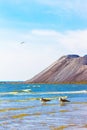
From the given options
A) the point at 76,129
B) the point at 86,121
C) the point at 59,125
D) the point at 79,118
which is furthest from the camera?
the point at 79,118

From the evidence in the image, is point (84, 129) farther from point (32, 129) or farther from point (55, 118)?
point (55, 118)

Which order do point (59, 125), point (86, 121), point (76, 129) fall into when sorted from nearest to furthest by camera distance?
1. point (76, 129)
2. point (59, 125)
3. point (86, 121)

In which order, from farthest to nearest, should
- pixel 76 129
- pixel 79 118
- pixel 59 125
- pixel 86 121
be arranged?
pixel 79 118 < pixel 86 121 < pixel 59 125 < pixel 76 129

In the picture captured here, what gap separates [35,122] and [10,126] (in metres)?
3.11

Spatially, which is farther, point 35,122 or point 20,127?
point 35,122

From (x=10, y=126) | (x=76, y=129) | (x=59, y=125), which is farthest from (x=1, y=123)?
(x=76, y=129)

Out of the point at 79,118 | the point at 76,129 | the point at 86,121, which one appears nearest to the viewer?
the point at 76,129

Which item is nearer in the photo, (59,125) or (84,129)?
(84,129)

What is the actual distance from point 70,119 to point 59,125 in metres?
4.36

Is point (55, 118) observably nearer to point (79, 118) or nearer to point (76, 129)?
point (79, 118)

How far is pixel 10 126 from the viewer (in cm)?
3316

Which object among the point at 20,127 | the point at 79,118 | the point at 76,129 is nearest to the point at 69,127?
the point at 76,129

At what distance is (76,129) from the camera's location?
30.4m

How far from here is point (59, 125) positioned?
33.0 meters
